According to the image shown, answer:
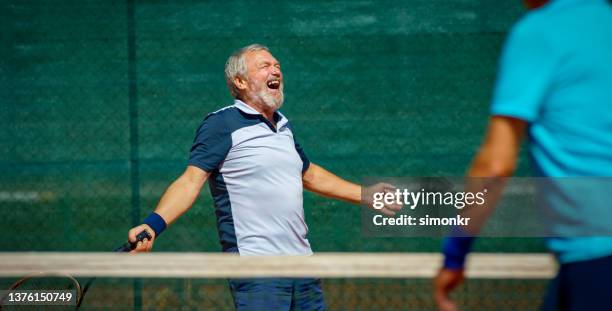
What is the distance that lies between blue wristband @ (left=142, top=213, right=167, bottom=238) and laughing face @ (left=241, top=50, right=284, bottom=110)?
2.09 feet

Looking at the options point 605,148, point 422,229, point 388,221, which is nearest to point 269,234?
point 388,221

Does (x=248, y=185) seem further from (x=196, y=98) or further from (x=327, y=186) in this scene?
(x=196, y=98)

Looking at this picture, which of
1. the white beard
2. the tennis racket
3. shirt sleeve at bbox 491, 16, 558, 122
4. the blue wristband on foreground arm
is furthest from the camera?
the tennis racket

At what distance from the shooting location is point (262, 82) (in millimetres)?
3910

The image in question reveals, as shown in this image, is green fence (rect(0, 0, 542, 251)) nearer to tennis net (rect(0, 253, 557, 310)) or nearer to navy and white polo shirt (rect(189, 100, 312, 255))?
tennis net (rect(0, 253, 557, 310))

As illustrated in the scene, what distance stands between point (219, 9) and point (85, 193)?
125 centimetres

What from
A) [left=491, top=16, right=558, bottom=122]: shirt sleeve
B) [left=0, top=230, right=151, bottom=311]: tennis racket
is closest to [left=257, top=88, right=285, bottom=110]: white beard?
[left=0, top=230, right=151, bottom=311]: tennis racket

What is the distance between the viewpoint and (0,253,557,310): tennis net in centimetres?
304

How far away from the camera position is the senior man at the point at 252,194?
3.58 meters

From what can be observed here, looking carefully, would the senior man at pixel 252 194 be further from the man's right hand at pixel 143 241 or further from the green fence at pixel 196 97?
the green fence at pixel 196 97

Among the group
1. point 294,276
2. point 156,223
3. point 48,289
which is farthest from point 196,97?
point 294,276

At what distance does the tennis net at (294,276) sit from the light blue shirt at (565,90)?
3.49 feet

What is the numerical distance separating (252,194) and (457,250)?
68.9 inches

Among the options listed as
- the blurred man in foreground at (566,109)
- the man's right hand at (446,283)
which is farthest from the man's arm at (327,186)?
the blurred man in foreground at (566,109)
